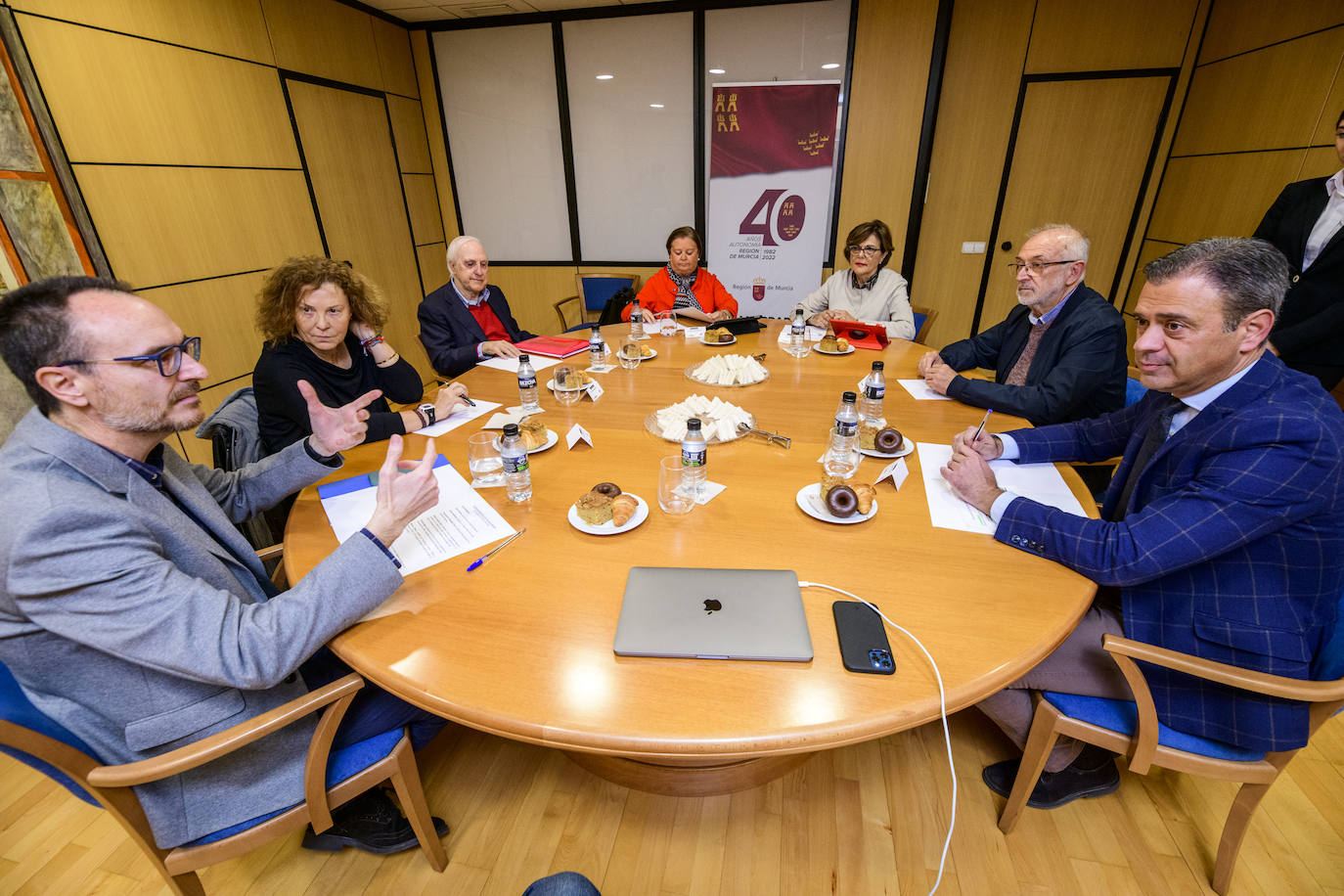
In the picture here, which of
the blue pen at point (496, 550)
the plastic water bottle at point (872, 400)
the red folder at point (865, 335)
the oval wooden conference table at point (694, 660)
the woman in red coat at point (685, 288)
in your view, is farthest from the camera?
the woman in red coat at point (685, 288)

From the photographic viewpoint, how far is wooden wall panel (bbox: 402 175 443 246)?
17.0 feet

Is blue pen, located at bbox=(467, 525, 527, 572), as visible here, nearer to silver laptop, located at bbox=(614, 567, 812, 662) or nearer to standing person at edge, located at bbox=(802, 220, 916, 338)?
silver laptop, located at bbox=(614, 567, 812, 662)

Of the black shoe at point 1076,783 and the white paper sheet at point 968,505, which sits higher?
the white paper sheet at point 968,505

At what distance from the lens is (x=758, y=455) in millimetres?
1674

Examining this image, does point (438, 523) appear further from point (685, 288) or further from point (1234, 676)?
point (685, 288)

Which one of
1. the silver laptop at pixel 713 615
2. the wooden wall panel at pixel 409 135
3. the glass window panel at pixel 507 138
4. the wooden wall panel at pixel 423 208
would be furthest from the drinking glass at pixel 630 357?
the wooden wall panel at pixel 409 135

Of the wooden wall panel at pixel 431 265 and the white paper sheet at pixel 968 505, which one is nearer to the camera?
the white paper sheet at pixel 968 505

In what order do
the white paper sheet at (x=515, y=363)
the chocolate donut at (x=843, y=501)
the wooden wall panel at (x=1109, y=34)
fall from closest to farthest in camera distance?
the chocolate donut at (x=843, y=501) < the white paper sheet at (x=515, y=363) < the wooden wall panel at (x=1109, y=34)

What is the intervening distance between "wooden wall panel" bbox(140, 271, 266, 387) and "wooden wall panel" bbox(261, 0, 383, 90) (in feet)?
5.30

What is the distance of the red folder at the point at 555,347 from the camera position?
2701 mm

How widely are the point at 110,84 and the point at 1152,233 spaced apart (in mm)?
7012

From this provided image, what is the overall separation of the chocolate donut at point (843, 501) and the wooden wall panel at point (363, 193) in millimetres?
4496

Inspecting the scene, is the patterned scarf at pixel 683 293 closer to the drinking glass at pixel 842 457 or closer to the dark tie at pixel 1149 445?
the drinking glass at pixel 842 457

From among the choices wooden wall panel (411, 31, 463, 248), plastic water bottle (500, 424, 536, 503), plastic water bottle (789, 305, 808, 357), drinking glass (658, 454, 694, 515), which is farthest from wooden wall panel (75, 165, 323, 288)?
plastic water bottle (789, 305, 808, 357)
